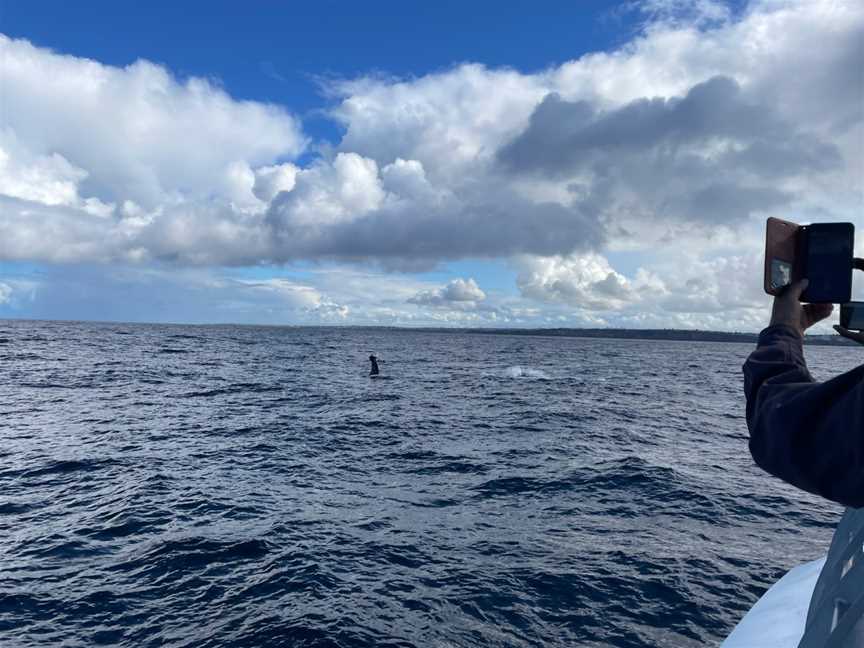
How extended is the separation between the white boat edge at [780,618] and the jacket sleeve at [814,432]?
14.9 feet

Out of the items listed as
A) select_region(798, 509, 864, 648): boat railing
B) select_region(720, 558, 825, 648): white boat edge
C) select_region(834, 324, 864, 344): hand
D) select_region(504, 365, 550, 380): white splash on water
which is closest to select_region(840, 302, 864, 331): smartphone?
select_region(834, 324, 864, 344): hand

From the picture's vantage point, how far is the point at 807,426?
189 centimetres

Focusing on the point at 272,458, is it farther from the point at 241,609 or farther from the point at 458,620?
the point at 458,620

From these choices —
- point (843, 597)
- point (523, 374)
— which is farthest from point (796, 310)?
point (523, 374)

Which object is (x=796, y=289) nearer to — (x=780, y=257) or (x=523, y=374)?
(x=780, y=257)

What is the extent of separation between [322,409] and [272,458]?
1264cm

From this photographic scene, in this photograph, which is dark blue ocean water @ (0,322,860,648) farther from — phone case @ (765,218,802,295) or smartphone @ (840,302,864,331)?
smartphone @ (840,302,864,331)

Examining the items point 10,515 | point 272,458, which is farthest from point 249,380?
point 10,515

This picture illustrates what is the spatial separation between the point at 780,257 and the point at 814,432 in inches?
41.6

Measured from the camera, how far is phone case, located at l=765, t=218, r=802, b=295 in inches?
102

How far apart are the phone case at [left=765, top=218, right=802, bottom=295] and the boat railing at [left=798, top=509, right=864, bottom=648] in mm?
1714

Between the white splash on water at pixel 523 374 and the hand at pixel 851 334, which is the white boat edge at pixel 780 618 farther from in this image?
the white splash on water at pixel 523 374

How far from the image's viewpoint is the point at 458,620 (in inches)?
388

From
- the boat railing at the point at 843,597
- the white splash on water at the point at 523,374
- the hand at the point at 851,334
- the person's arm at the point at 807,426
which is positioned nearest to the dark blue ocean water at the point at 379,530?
the boat railing at the point at 843,597
